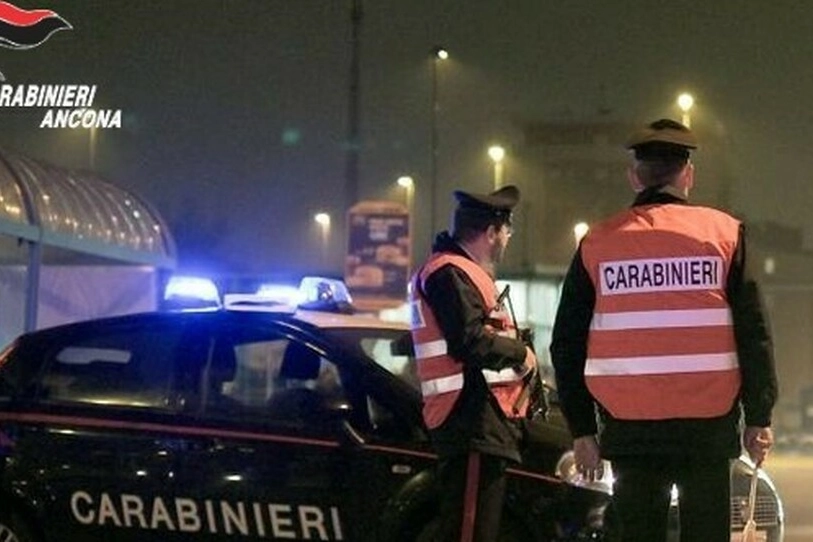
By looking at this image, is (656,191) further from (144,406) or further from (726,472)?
(144,406)

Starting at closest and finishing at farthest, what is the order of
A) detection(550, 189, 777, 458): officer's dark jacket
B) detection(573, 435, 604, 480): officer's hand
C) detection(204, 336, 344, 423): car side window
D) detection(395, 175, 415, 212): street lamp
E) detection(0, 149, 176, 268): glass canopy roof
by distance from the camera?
detection(550, 189, 777, 458): officer's dark jacket → detection(573, 435, 604, 480): officer's hand → detection(204, 336, 344, 423): car side window → detection(0, 149, 176, 268): glass canopy roof → detection(395, 175, 415, 212): street lamp

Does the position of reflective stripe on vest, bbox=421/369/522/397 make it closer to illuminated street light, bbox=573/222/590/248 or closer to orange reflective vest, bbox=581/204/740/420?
illuminated street light, bbox=573/222/590/248

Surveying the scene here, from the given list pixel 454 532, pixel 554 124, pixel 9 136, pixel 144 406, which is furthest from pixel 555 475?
pixel 554 124

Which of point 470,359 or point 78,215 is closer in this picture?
point 470,359

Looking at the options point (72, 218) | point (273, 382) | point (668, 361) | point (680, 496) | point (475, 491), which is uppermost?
point (72, 218)

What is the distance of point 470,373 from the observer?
5.07m

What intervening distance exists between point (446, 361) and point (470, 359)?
14 cm

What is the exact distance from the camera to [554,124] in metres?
57.3

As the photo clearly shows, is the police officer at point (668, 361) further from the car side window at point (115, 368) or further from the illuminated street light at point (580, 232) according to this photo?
the car side window at point (115, 368)

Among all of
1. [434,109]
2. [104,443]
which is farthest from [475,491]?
[434,109]

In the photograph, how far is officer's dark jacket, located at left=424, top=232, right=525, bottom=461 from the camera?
5.00 m

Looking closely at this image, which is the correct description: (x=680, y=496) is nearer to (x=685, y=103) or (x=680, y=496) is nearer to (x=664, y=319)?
(x=664, y=319)

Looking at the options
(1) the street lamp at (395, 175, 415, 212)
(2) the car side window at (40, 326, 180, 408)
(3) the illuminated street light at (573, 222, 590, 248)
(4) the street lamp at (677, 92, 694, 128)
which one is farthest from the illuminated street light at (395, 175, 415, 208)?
(2) the car side window at (40, 326, 180, 408)

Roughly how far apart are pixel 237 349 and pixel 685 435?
2.85 metres
